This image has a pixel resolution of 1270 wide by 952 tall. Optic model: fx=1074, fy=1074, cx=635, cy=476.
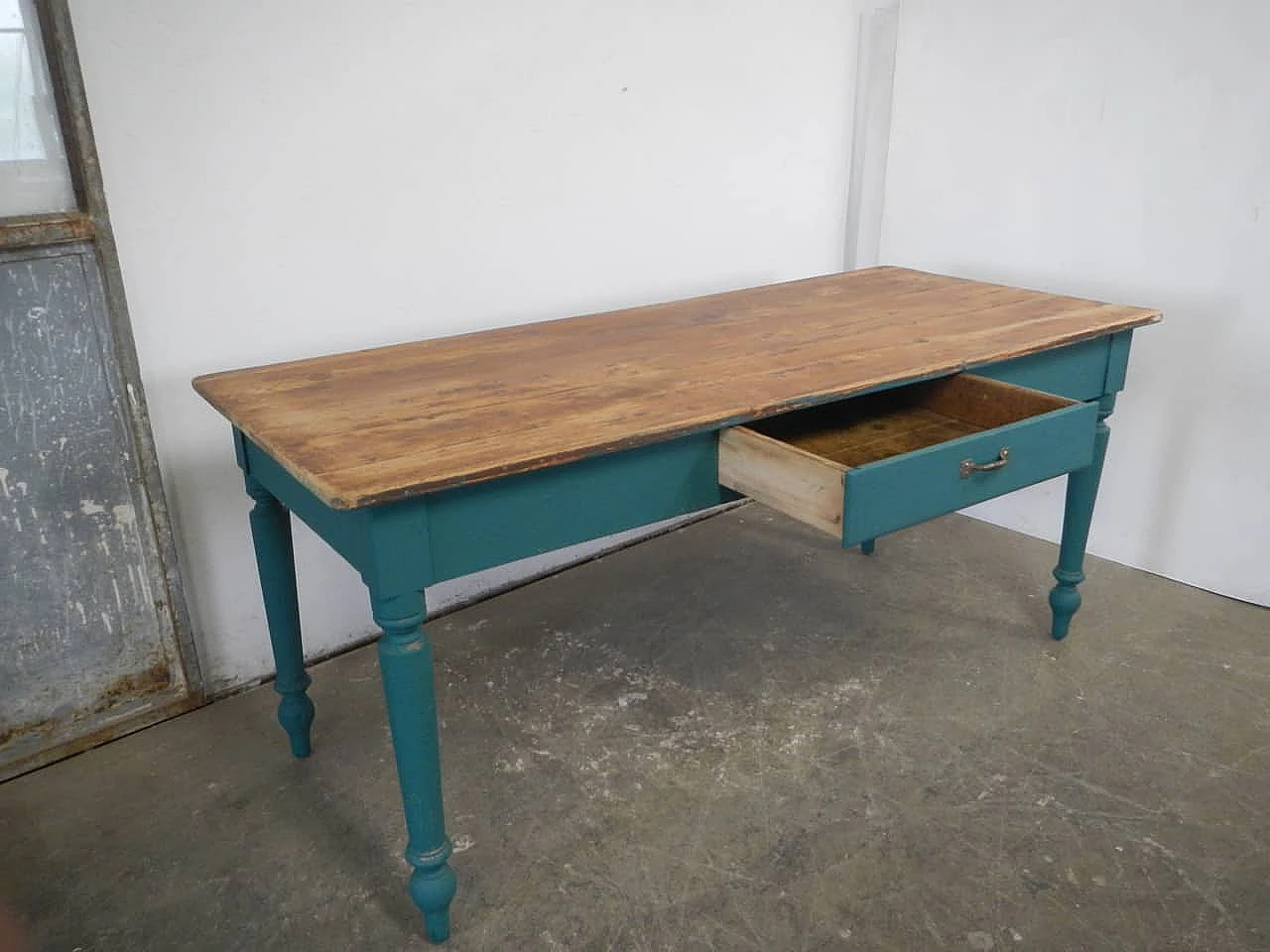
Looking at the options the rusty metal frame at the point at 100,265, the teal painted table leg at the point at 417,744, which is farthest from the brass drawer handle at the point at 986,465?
the rusty metal frame at the point at 100,265

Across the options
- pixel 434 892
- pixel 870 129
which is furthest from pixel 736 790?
pixel 870 129

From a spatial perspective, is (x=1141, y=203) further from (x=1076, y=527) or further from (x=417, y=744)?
(x=417, y=744)

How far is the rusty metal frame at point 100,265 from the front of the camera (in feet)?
5.78

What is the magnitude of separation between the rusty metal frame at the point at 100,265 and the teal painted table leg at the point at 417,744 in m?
0.79

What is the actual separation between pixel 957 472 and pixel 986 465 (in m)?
0.06

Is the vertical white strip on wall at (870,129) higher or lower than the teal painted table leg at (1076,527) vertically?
higher

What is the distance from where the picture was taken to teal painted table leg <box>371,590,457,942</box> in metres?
1.43

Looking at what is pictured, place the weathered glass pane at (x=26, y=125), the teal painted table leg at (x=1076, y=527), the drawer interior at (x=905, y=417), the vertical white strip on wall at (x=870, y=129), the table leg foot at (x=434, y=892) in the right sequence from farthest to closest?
the vertical white strip on wall at (x=870, y=129)
the teal painted table leg at (x=1076, y=527)
the drawer interior at (x=905, y=417)
the weathered glass pane at (x=26, y=125)
the table leg foot at (x=434, y=892)

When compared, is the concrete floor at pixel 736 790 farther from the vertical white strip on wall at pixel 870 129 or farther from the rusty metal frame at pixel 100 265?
the vertical white strip on wall at pixel 870 129

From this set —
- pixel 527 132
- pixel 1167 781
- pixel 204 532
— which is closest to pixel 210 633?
pixel 204 532

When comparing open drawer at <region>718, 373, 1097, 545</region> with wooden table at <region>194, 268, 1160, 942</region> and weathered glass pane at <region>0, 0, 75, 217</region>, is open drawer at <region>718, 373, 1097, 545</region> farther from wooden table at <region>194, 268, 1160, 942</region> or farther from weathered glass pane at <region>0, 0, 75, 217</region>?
weathered glass pane at <region>0, 0, 75, 217</region>

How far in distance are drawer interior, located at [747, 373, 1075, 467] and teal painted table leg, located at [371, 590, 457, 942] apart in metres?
0.73

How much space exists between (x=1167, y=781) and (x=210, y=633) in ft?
6.05

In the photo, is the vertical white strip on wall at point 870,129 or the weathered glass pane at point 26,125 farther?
the vertical white strip on wall at point 870,129
